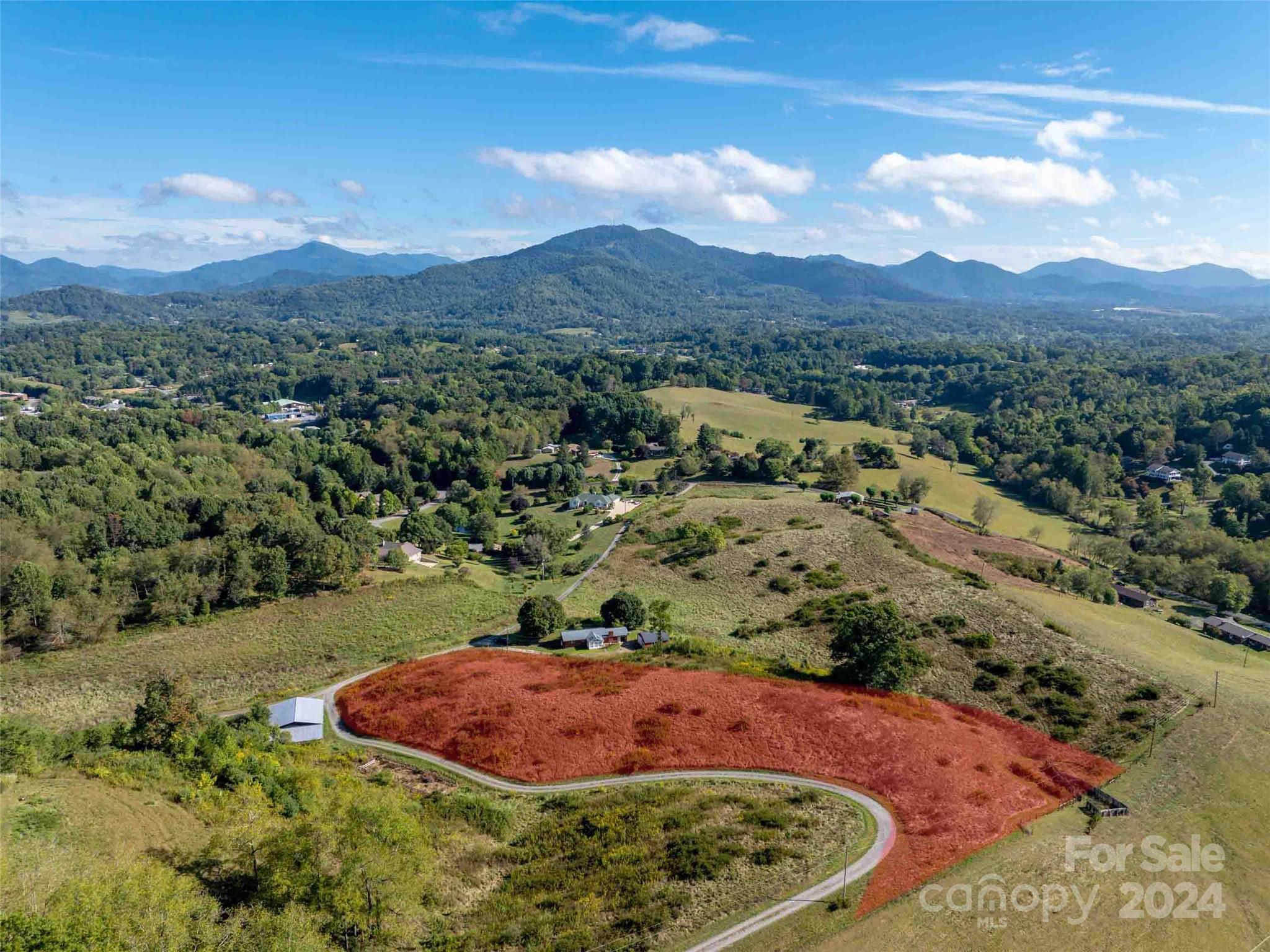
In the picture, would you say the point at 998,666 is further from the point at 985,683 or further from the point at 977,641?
the point at 977,641

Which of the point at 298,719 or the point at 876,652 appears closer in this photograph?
the point at 298,719

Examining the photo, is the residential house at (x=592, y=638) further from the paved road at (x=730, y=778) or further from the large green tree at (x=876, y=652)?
the large green tree at (x=876, y=652)

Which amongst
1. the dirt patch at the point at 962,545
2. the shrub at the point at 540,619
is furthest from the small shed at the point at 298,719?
the dirt patch at the point at 962,545

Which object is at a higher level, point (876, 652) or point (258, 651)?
point (876, 652)

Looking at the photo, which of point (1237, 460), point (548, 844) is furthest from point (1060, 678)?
point (1237, 460)

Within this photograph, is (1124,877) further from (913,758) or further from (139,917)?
(139,917)

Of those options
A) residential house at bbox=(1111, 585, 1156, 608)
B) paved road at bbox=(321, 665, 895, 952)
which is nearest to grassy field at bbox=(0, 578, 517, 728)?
paved road at bbox=(321, 665, 895, 952)
